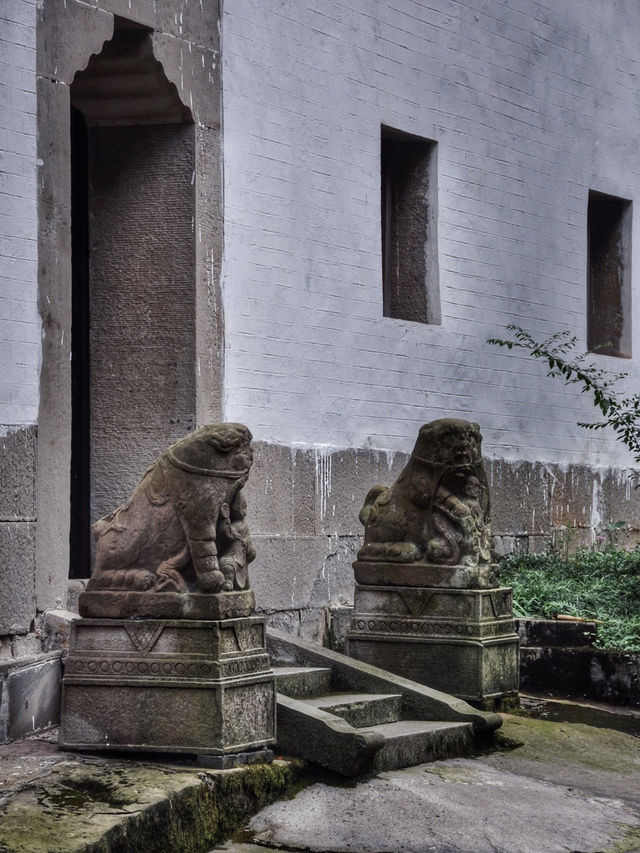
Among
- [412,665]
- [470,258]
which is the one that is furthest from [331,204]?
[412,665]

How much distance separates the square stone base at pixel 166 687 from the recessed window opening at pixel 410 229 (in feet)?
16.1

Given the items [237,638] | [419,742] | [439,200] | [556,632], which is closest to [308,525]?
[556,632]

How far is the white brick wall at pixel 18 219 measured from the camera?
7.30 metres

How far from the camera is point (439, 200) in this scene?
10.9 meters

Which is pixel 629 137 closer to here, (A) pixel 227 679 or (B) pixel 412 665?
(B) pixel 412 665

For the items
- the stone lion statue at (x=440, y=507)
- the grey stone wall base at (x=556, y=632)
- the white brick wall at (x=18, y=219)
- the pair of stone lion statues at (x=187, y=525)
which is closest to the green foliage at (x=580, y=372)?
the grey stone wall base at (x=556, y=632)

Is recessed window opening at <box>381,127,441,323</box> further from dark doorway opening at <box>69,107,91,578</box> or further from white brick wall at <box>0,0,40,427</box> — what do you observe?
white brick wall at <box>0,0,40,427</box>

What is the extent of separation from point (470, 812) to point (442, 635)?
81.9 inches

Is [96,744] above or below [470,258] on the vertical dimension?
below

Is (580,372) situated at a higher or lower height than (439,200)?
lower

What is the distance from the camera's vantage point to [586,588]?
10.6 metres

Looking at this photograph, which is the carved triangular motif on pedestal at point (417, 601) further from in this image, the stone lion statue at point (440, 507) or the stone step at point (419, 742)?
the stone step at point (419, 742)

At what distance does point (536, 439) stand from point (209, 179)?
14.1 feet

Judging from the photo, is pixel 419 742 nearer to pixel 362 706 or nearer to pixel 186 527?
pixel 362 706
